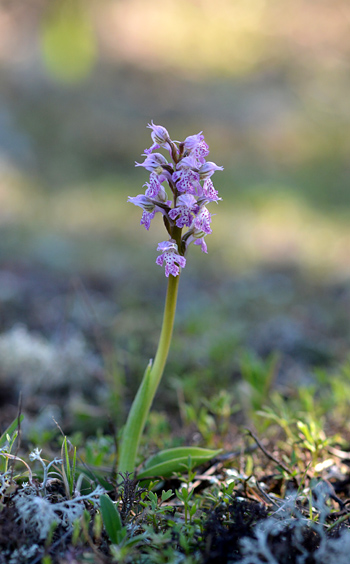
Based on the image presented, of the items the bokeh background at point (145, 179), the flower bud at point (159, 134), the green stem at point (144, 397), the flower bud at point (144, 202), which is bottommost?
the green stem at point (144, 397)

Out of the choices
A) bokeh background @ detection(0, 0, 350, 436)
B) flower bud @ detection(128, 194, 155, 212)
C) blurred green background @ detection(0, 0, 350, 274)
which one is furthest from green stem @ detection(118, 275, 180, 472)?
blurred green background @ detection(0, 0, 350, 274)

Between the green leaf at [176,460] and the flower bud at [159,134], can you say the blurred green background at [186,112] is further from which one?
the flower bud at [159,134]

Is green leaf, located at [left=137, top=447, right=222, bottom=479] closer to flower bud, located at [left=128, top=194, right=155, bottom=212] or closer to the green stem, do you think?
the green stem

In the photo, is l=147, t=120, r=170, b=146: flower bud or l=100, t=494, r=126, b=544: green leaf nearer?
l=100, t=494, r=126, b=544: green leaf

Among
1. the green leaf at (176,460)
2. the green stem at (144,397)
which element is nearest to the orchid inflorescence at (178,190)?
the green stem at (144,397)

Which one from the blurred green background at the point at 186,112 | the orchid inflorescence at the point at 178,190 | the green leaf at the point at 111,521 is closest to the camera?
the green leaf at the point at 111,521

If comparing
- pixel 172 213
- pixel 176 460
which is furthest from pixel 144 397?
pixel 172 213
